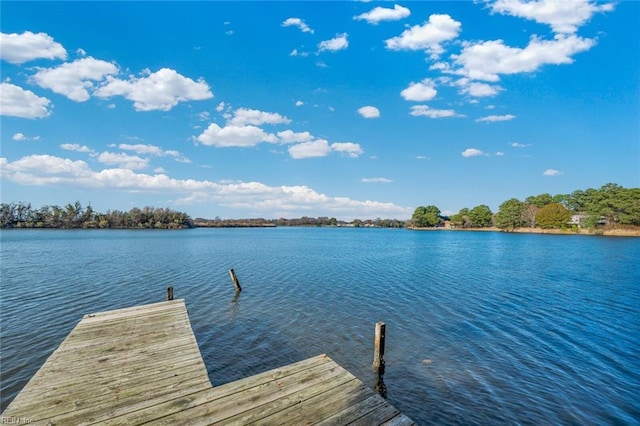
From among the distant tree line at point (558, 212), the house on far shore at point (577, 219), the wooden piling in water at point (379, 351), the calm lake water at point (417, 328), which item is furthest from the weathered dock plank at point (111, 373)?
the house on far shore at point (577, 219)

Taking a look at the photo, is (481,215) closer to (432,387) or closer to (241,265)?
(241,265)

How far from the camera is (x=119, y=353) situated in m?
8.36

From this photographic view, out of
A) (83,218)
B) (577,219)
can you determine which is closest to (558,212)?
(577,219)

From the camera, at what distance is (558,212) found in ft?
361

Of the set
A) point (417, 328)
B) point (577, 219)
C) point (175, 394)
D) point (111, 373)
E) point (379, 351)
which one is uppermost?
point (577, 219)

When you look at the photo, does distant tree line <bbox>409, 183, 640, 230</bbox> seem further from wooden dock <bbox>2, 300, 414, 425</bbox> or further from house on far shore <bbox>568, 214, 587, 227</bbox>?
wooden dock <bbox>2, 300, 414, 425</bbox>

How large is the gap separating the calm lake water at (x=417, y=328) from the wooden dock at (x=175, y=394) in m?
2.40

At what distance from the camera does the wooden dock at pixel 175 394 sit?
17.2 ft

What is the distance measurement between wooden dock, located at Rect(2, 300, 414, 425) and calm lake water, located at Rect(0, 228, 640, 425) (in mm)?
2395

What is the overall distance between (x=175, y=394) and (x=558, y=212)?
13630cm

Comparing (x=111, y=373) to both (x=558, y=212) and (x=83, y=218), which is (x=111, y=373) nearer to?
(x=558, y=212)

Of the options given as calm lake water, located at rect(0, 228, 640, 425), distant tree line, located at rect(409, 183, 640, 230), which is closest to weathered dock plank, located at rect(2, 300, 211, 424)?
calm lake water, located at rect(0, 228, 640, 425)

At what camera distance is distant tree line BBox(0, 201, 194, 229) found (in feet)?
434

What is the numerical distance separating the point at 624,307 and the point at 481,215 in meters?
149
